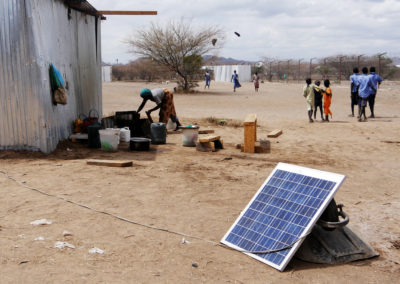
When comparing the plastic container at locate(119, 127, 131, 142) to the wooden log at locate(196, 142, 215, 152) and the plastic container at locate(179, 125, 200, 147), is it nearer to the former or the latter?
the plastic container at locate(179, 125, 200, 147)

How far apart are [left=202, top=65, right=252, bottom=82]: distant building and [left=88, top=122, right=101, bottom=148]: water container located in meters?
45.0

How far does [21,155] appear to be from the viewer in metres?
8.52

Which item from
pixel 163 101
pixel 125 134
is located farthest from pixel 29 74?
pixel 163 101

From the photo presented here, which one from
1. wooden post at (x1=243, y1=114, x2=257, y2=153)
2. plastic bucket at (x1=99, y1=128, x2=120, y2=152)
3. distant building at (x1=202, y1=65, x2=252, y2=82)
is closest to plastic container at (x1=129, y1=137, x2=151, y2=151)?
plastic bucket at (x1=99, y1=128, x2=120, y2=152)

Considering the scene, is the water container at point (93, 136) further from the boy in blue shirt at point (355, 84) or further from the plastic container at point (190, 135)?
the boy in blue shirt at point (355, 84)

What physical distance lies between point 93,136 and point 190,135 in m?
2.14

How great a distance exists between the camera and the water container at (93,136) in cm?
980

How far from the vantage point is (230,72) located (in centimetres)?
5419

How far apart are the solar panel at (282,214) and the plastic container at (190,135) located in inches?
226

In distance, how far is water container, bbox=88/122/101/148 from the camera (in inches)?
386

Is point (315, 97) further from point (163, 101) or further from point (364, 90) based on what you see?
point (163, 101)

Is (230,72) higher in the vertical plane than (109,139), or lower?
higher

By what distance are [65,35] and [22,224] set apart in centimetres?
660

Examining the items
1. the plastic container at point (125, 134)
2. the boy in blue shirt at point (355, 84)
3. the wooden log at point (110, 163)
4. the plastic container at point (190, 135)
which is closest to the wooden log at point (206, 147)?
the plastic container at point (190, 135)
